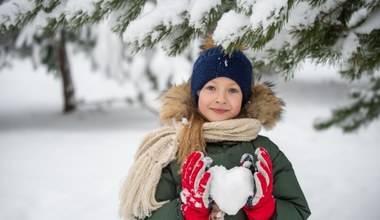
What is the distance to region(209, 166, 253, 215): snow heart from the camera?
1707mm

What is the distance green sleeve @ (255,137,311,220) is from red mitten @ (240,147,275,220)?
10 cm

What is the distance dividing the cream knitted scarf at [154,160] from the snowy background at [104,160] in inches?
13.7

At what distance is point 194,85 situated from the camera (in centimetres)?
228

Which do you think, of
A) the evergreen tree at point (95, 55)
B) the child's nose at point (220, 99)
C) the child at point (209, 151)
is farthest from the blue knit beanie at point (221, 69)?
the evergreen tree at point (95, 55)

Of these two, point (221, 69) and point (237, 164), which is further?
point (221, 69)

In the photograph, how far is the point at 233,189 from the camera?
1.71m

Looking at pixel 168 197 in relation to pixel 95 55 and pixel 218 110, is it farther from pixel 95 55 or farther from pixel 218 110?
pixel 95 55

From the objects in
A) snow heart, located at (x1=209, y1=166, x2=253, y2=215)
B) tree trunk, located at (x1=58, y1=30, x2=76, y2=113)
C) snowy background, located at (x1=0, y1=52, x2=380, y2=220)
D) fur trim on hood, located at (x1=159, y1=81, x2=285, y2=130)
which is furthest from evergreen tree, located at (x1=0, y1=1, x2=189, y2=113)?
snow heart, located at (x1=209, y1=166, x2=253, y2=215)

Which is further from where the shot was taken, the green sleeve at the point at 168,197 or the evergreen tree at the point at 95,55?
the evergreen tree at the point at 95,55

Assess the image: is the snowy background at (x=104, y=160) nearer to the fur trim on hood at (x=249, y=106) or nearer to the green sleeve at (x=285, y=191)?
the fur trim on hood at (x=249, y=106)

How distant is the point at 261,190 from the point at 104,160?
5009 mm

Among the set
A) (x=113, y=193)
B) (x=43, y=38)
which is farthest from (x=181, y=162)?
(x=43, y=38)

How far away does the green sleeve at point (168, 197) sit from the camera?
6.34 feet

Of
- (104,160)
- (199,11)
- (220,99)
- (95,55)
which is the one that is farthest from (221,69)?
(95,55)
